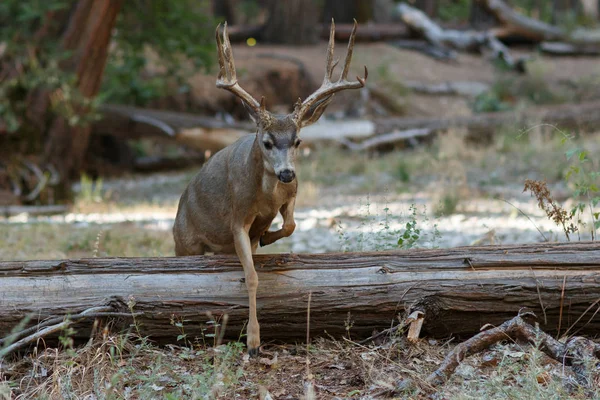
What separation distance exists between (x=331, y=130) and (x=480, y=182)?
4.70 metres

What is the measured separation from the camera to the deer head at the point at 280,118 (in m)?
5.46

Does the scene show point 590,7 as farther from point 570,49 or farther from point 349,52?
point 349,52

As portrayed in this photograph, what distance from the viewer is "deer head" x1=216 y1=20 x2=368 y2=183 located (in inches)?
215

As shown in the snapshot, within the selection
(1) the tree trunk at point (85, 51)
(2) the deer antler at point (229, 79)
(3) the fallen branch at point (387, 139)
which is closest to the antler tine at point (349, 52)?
(2) the deer antler at point (229, 79)

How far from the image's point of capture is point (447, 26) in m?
27.9

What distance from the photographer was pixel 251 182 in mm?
5816

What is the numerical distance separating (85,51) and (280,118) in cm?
925

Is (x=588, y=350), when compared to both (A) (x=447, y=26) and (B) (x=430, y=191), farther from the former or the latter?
(A) (x=447, y=26)

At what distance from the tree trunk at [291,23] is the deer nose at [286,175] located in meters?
18.3

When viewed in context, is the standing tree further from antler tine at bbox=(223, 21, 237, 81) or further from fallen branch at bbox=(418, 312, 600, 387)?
fallen branch at bbox=(418, 312, 600, 387)

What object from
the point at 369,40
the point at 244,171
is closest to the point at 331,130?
the point at 369,40

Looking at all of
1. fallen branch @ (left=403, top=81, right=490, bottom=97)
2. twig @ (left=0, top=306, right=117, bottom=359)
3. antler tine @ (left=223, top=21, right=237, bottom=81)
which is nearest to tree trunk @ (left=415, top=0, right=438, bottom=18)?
fallen branch @ (left=403, top=81, right=490, bottom=97)

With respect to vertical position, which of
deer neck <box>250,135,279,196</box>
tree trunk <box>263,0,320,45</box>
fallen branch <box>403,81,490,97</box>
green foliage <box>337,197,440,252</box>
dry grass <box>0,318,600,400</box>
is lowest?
dry grass <box>0,318,600,400</box>

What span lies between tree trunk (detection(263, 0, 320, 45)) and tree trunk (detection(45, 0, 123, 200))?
31.7 feet
